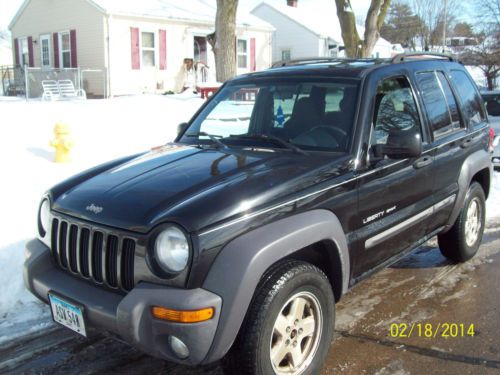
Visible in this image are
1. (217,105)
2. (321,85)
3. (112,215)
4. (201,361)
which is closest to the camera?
(201,361)

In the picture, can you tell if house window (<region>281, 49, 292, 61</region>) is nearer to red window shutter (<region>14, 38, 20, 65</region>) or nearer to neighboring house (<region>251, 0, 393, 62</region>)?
neighboring house (<region>251, 0, 393, 62</region>)

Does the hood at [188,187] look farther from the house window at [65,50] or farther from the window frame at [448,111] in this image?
the house window at [65,50]

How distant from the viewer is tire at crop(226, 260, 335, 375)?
9.33ft

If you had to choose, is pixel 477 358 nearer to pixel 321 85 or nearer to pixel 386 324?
pixel 386 324

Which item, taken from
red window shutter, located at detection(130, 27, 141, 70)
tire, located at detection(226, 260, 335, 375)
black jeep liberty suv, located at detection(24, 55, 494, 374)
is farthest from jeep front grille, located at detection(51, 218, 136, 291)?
red window shutter, located at detection(130, 27, 141, 70)

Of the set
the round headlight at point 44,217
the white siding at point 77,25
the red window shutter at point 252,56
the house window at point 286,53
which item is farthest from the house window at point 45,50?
the round headlight at point 44,217

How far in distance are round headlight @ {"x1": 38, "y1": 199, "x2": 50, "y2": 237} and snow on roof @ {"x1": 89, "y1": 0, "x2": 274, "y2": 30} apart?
1689 centimetres

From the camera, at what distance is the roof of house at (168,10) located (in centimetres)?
1938

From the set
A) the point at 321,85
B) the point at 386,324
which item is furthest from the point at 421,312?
the point at 321,85

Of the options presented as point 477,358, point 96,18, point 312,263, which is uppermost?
point 96,18

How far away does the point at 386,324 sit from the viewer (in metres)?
4.12

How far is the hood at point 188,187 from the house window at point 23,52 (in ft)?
73.5

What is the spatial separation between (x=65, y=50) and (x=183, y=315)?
2084cm

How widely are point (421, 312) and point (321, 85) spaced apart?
1.98 meters
